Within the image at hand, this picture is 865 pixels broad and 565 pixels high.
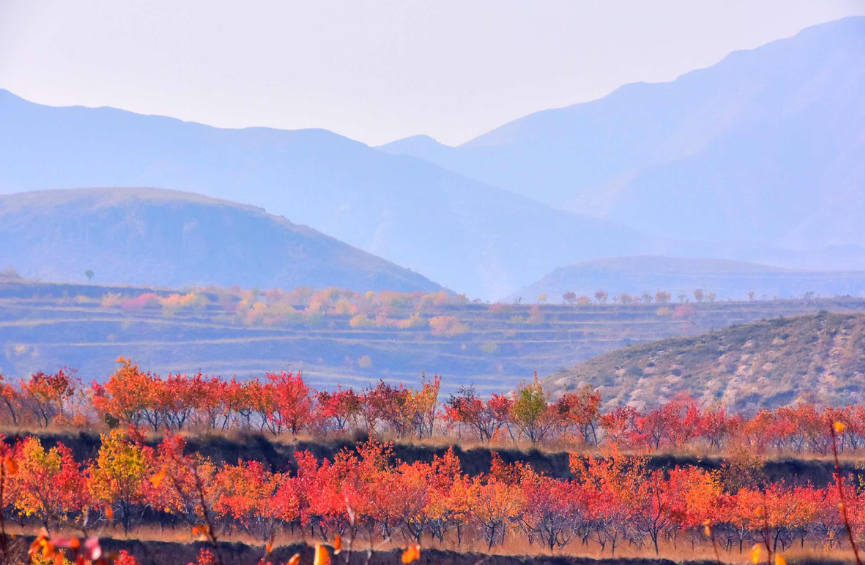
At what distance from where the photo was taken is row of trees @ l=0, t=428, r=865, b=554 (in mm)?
48594

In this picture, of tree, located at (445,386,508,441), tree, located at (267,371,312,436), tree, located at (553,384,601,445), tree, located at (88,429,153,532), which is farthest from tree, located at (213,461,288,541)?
tree, located at (553,384,601,445)

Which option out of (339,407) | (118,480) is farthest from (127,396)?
(339,407)

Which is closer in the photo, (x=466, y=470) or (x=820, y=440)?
(x=466, y=470)

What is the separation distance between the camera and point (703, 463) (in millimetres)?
63125

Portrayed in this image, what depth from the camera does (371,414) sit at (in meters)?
69.0

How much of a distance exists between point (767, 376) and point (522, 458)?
3521 inches

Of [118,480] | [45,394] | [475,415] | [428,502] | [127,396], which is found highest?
[127,396]

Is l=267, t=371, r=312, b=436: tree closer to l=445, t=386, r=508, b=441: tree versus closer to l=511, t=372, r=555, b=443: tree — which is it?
l=445, t=386, r=508, b=441: tree

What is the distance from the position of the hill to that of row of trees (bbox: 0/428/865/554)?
6835cm

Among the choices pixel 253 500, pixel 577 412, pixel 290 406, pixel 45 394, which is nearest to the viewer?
pixel 253 500

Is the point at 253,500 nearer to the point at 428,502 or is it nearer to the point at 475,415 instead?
the point at 428,502

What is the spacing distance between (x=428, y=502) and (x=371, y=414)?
1706cm

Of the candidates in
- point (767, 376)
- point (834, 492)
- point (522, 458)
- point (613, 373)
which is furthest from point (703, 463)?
point (613, 373)

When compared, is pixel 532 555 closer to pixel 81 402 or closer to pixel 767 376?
pixel 81 402
